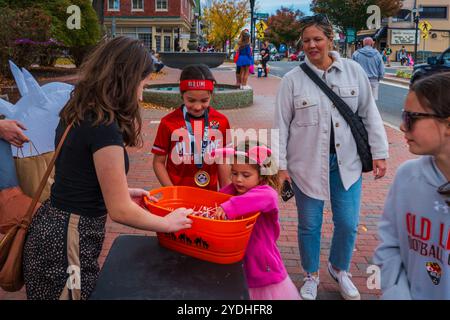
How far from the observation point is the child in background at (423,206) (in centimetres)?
173

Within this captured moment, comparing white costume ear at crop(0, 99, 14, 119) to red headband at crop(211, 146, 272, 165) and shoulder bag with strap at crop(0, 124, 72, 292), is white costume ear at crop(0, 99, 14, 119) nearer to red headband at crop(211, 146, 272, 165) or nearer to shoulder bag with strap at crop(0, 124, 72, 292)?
shoulder bag with strap at crop(0, 124, 72, 292)

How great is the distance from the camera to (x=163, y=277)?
6.08 feet

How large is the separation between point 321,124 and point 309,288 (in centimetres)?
120

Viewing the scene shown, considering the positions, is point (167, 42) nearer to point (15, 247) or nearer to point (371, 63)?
point (371, 63)

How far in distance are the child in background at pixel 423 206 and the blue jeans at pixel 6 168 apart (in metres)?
1.88

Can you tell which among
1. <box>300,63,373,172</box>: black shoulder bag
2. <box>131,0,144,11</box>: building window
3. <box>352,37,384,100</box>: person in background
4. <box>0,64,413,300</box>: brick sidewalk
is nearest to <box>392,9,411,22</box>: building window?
<box>131,0,144,11</box>: building window

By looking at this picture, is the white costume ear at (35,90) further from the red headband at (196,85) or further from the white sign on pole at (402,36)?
the white sign on pole at (402,36)

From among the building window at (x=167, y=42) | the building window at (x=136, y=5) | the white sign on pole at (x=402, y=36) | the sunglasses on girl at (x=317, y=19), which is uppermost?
the building window at (x=136, y=5)

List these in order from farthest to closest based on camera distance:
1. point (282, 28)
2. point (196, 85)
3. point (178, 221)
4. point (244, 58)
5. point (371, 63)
Answer: point (282, 28) → point (244, 58) → point (371, 63) → point (196, 85) → point (178, 221)

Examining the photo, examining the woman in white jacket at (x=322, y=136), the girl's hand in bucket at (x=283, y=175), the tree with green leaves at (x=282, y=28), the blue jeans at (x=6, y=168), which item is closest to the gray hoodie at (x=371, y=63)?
the woman in white jacket at (x=322, y=136)

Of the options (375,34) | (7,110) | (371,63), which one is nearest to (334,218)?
(7,110)

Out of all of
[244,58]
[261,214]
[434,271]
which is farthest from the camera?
[244,58]

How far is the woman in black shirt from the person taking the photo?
1.87 metres
